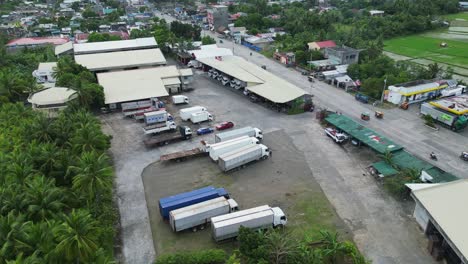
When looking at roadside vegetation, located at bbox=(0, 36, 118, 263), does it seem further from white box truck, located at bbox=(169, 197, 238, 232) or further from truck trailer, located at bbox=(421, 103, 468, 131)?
truck trailer, located at bbox=(421, 103, 468, 131)

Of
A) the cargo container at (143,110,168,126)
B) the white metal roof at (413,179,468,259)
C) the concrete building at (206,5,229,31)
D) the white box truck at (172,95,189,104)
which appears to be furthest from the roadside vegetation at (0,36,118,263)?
the concrete building at (206,5,229,31)

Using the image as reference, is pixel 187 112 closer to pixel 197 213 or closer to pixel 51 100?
pixel 51 100

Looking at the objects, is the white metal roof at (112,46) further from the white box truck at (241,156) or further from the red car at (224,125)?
the white box truck at (241,156)

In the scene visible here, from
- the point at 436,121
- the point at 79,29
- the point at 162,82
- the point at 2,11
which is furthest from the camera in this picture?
the point at 2,11

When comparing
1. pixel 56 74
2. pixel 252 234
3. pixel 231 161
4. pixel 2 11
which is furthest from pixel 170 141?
pixel 2 11

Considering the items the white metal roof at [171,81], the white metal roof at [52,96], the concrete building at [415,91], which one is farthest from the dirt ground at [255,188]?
the white metal roof at [171,81]

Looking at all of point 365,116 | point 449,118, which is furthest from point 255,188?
point 449,118

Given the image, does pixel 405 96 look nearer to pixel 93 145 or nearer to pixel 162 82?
pixel 162 82
